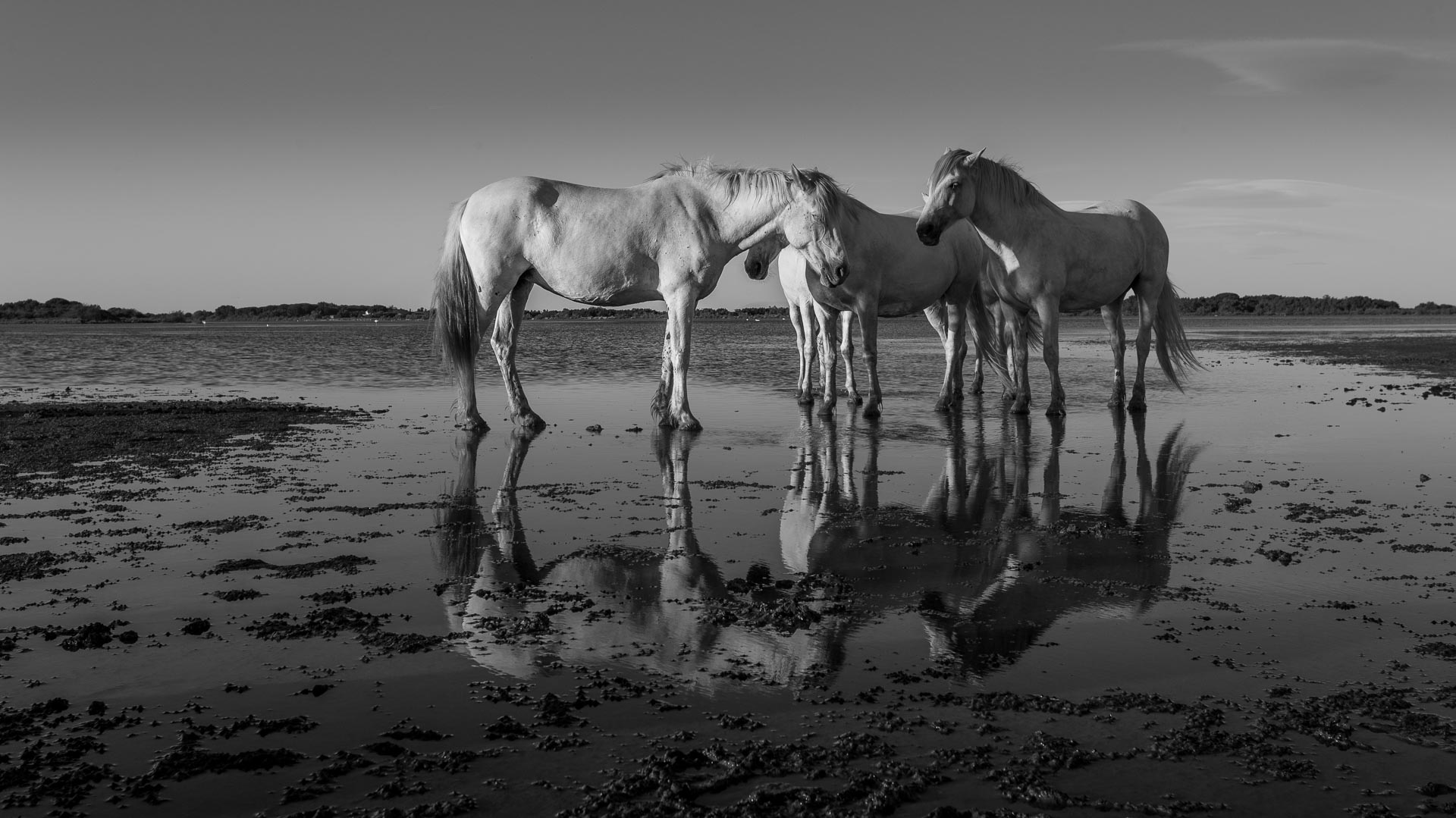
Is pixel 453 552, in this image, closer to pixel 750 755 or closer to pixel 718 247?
pixel 750 755

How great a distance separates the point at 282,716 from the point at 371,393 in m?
12.5

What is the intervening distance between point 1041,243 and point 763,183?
10.3 feet

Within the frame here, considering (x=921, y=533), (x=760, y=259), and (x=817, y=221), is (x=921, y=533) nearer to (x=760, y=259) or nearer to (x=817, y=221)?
(x=817, y=221)

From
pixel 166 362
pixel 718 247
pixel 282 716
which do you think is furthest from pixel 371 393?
pixel 282 716

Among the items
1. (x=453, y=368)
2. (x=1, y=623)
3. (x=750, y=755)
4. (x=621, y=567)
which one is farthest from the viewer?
(x=453, y=368)

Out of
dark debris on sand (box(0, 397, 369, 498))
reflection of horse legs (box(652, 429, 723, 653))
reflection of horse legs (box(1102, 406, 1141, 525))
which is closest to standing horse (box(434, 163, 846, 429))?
dark debris on sand (box(0, 397, 369, 498))

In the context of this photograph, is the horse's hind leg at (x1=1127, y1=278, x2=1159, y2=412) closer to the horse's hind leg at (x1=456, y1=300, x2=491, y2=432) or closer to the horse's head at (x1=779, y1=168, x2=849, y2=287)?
the horse's head at (x1=779, y1=168, x2=849, y2=287)

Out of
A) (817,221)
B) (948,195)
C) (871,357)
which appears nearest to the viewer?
(817,221)

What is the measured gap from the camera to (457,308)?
10.3m

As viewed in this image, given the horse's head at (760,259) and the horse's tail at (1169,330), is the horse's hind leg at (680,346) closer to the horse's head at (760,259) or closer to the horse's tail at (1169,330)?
the horse's head at (760,259)

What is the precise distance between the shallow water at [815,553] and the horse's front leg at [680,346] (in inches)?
11.3

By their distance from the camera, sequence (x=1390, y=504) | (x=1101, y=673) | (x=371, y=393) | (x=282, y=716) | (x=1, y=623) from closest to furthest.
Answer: (x=282, y=716)
(x=1101, y=673)
(x=1, y=623)
(x=1390, y=504)
(x=371, y=393)

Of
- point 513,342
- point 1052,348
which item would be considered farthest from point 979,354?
point 513,342

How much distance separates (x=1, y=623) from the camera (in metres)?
3.71
